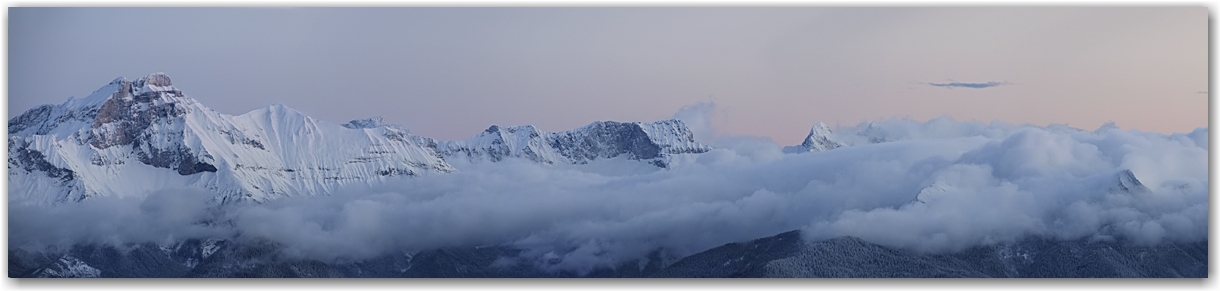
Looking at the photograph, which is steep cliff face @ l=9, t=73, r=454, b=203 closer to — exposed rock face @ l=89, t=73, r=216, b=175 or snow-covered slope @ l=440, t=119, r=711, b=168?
exposed rock face @ l=89, t=73, r=216, b=175

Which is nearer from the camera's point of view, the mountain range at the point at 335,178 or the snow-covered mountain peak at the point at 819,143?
the mountain range at the point at 335,178

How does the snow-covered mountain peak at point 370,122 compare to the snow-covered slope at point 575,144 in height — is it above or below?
above

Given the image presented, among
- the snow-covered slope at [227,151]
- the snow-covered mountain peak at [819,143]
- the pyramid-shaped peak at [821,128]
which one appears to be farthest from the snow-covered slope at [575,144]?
the pyramid-shaped peak at [821,128]

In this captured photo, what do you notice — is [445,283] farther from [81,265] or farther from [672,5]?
[81,265]

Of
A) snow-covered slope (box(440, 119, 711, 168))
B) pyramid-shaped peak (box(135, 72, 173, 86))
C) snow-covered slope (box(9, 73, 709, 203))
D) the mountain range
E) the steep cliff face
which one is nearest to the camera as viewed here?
the mountain range

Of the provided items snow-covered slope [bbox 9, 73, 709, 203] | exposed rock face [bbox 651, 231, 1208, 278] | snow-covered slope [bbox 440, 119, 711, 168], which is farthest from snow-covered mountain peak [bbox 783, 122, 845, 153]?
snow-covered slope [bbox 440, 119, 711, 168]

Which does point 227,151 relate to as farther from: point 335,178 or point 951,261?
point 951,261

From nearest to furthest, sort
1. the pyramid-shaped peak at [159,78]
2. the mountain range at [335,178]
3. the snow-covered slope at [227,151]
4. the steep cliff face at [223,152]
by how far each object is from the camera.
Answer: the mountain range at [335,178] < the pyramid-shaped peak at [159,78] < the snow-covered slope at [227,151] < the steep cliff face at [223,152]

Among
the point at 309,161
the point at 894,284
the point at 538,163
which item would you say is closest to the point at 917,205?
the point at 894,284

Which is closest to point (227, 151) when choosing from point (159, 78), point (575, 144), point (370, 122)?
point (370, 122)

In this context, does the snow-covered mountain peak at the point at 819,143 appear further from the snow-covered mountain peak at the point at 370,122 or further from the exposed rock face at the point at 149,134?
the exposed rock face at the point at 149,134

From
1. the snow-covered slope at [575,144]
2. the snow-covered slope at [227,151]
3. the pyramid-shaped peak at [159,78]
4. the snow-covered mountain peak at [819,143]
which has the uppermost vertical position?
the pyramid-shaped peak at [159,78]
